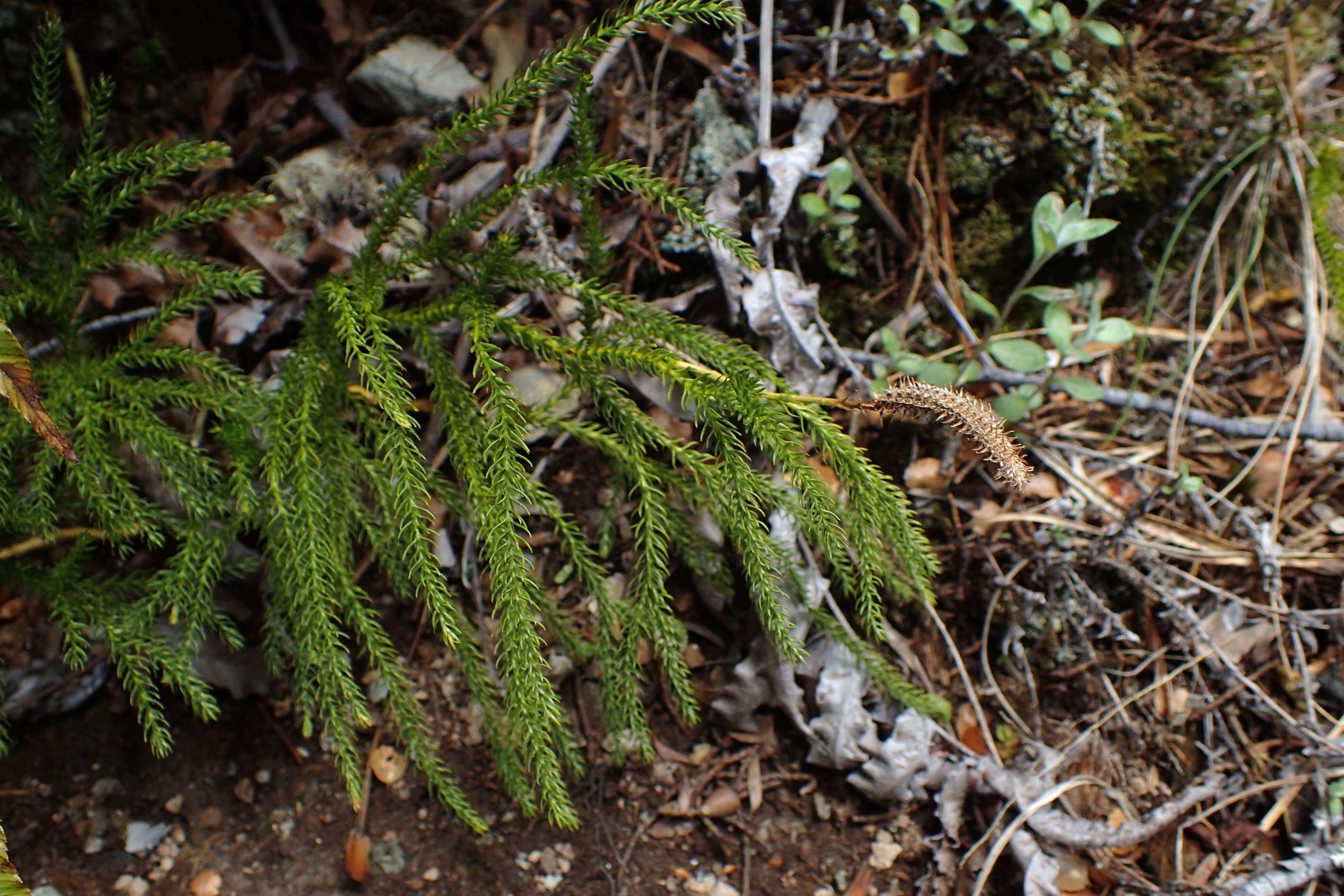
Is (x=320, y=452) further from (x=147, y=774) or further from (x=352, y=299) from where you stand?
(x=147, y=774)

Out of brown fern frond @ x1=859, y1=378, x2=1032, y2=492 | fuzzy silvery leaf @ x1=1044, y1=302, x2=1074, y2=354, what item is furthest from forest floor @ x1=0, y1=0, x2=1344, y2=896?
brown fern frond @ x1=859, y1=378, x2=1032, y2=492

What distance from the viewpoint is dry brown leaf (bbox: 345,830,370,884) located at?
195cm

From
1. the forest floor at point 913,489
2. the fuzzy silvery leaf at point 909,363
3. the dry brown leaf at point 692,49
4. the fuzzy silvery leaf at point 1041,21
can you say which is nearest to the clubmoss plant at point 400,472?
the forest floor at point 913,489

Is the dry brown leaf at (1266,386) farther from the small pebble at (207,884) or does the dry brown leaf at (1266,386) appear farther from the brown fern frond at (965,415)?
the small pebble at (207,884)

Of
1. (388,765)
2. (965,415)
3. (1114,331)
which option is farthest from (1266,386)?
(388,765)

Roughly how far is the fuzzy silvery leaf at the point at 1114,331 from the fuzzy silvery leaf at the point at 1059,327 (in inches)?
4.0

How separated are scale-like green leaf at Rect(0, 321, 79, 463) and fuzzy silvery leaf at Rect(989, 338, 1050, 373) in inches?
78.3

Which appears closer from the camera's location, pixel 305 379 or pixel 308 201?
pixel 305 379

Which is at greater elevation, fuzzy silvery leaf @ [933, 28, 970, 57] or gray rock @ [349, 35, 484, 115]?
fuzzy silvery leaf @ [933, 28, 970, 57]

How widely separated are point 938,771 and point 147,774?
1.93 meters

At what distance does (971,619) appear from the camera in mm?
2262

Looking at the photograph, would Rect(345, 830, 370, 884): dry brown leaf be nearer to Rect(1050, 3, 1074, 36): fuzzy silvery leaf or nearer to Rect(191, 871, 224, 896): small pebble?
Rect(191, 871, 224, 896): small pebble

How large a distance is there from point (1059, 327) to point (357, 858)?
2.16 m

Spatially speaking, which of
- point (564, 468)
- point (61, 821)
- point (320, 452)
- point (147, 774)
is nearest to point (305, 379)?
point (320, 452)
